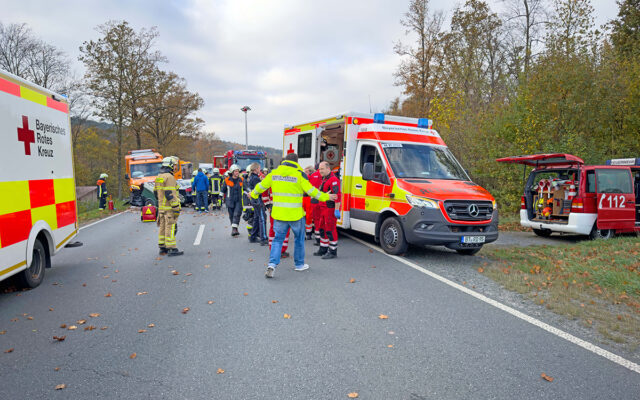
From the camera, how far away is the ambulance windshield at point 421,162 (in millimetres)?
8647

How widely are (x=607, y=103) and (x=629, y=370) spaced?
49.3 feet

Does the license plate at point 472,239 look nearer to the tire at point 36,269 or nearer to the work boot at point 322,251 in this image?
the work boot at point 322,251

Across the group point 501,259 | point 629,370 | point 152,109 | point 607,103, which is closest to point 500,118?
point 607,103

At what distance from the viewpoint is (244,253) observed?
8914 mm

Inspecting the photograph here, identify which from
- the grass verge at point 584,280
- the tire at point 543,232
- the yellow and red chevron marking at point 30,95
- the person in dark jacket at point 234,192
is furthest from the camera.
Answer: the tire at point 543,232

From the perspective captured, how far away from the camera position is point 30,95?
6.22 m

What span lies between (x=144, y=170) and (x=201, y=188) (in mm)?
6790

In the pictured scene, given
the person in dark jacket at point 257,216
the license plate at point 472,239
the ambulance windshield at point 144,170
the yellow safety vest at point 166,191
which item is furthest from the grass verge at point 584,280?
the ambulance windshield at point 144,170

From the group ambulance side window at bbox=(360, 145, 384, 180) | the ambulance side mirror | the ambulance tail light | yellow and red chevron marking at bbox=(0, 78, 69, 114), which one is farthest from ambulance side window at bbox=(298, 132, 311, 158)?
the ambulance tail light

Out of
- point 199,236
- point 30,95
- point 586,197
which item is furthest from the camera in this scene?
point 199,236

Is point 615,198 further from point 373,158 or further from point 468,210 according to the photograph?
point 373,158

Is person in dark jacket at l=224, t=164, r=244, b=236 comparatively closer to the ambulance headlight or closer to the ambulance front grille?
the ambulance headlight

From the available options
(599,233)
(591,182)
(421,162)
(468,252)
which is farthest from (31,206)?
(599,233)

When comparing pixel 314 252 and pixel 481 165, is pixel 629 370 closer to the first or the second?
pixel 314 252
